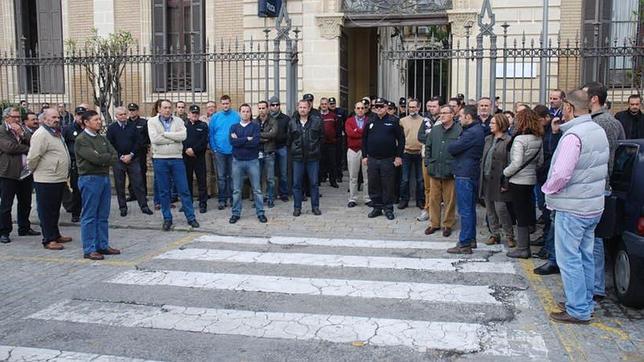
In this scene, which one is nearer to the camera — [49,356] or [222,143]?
[49,356]

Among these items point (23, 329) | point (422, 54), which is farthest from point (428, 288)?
point (422, 54)

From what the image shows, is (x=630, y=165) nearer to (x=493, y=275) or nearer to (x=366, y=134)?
(x=493, y=275)

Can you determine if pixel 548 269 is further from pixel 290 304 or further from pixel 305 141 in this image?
pixel 305 141

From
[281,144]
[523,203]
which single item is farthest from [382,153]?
[523,203]

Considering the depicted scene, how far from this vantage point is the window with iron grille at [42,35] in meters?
19.5

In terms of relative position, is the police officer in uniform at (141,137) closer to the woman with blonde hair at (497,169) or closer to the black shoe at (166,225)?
the black shoe at (166,225)

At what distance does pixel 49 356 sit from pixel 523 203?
18.5 feet

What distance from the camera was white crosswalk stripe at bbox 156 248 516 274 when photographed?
7.55 meters

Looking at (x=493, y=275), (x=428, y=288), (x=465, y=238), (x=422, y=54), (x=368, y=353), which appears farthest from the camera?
(x=422, y=54)

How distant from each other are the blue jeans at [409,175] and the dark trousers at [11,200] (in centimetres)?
620

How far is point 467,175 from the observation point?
828cm

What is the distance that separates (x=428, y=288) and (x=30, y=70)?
17878 mm

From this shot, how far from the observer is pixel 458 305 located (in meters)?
6.13

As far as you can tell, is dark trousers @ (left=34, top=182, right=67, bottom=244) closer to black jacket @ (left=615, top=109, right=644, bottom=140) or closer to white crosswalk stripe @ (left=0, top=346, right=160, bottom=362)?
white crosswalk stripe @ (left=0, top=346, right=160, bottom=362)
